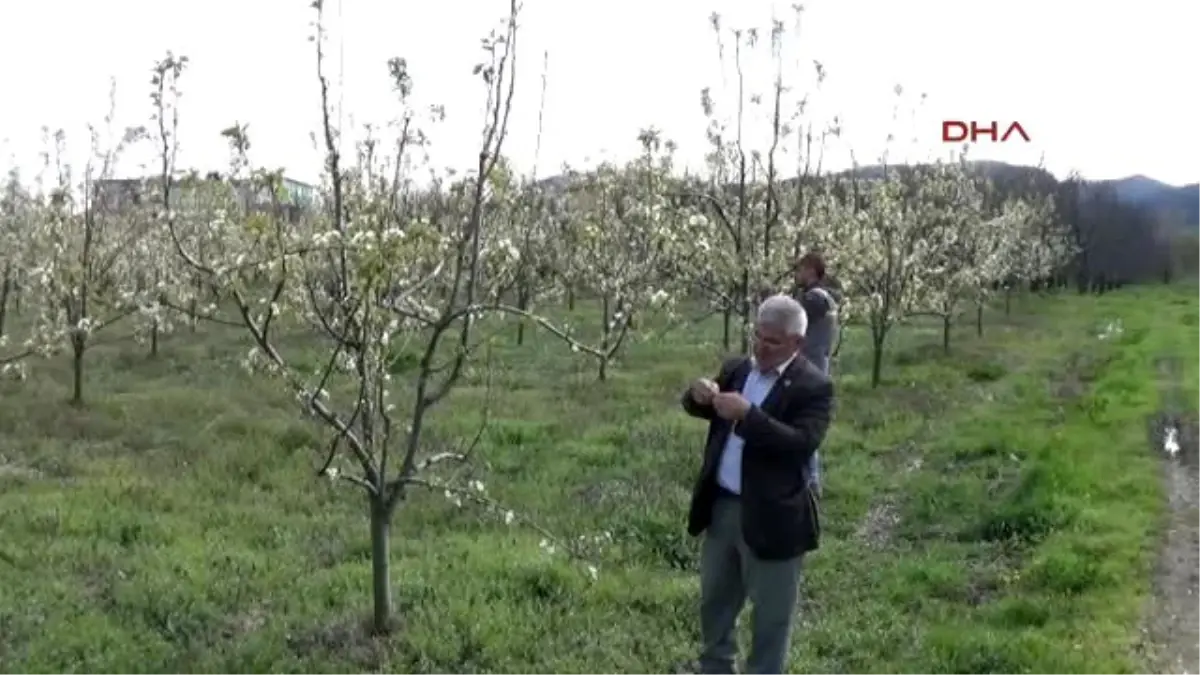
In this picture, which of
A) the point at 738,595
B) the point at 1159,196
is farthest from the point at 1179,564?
the point at 1159,196

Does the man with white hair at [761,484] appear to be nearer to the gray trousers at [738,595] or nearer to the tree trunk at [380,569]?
the gray trousers at [738,595]

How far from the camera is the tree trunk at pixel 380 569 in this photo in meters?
6.73

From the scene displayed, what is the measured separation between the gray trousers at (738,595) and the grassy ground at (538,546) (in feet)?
3.64

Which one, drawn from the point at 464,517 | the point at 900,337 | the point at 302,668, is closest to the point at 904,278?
the point at 900,337

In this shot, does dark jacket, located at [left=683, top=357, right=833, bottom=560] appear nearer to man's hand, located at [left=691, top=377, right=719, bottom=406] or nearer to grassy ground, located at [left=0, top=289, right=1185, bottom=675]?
man's hand, located at [left=691, top=377, right=719, bottom=406]

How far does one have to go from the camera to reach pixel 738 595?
5383mm

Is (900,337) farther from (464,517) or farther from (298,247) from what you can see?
(298,247)

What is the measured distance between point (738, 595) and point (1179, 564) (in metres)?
4.80

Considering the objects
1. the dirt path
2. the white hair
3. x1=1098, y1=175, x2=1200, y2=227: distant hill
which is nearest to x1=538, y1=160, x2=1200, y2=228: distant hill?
x1=1098, y1=175, x2=1200, y2=227: distant hill

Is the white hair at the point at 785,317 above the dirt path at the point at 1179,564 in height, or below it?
→ above

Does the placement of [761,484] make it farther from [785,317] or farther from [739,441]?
[785,317]

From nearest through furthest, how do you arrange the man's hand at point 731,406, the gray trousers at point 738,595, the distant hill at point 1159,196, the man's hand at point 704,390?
the man's hand at point 731,406 → the man's hand at point 704,390 → the gray trousers at point 738,595 → the distant hill at point 1159,196

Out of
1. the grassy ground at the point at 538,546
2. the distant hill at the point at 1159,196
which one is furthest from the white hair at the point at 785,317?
the distant hill at the point at 1159,196

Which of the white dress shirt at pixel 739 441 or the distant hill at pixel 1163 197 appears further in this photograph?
the distant hill at pixel 1163 197
